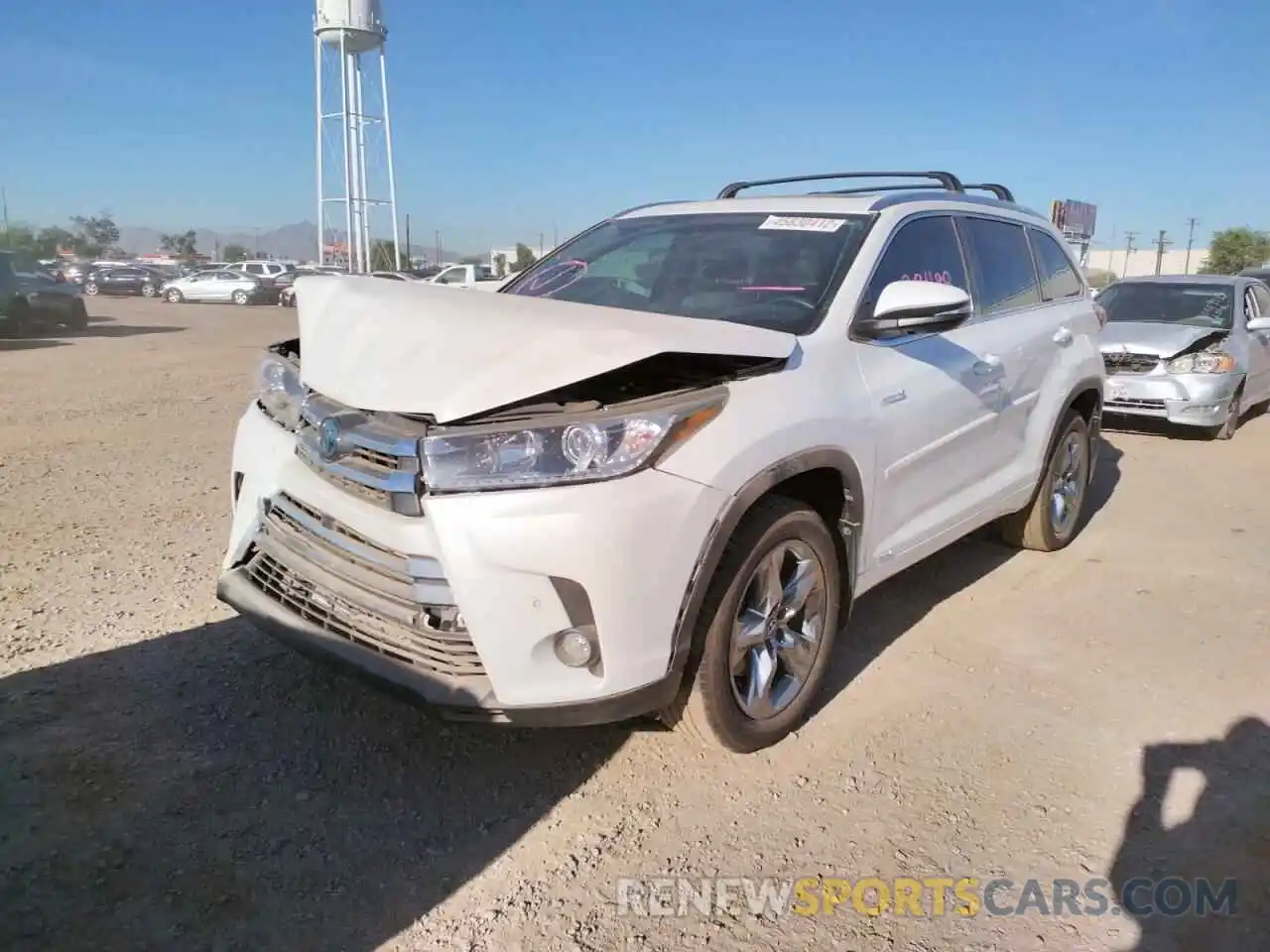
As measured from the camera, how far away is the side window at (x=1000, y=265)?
14.3 feet

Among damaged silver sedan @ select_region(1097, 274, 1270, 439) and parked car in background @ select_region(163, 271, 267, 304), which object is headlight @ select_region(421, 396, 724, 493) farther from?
parked car in background @ select_region(163, 271, 267, 304)

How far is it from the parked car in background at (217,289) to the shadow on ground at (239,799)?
32755 mm

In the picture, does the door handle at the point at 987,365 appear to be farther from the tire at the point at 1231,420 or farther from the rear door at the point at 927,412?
the tire at the point at 1231,420

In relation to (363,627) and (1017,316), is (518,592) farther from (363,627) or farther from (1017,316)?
(1017,316)

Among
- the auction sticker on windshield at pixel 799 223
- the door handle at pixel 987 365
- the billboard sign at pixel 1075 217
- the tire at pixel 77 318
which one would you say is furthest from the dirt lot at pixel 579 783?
the billboard sign at pixel 1075 217

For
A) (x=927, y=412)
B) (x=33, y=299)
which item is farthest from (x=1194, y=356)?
(x=33, y=299)

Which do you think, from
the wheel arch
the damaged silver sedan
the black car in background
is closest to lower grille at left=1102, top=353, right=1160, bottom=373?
the damaged silver sedan

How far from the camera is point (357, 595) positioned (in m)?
2.71

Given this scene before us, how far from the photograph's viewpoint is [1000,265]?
15.1 ft

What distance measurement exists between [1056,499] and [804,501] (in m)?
2.74

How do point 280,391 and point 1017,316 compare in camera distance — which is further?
point 1017,316

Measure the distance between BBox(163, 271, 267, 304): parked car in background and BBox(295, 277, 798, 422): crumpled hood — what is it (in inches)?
1303

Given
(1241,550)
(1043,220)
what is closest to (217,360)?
(1043,220)

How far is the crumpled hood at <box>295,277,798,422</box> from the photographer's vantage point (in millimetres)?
2535
